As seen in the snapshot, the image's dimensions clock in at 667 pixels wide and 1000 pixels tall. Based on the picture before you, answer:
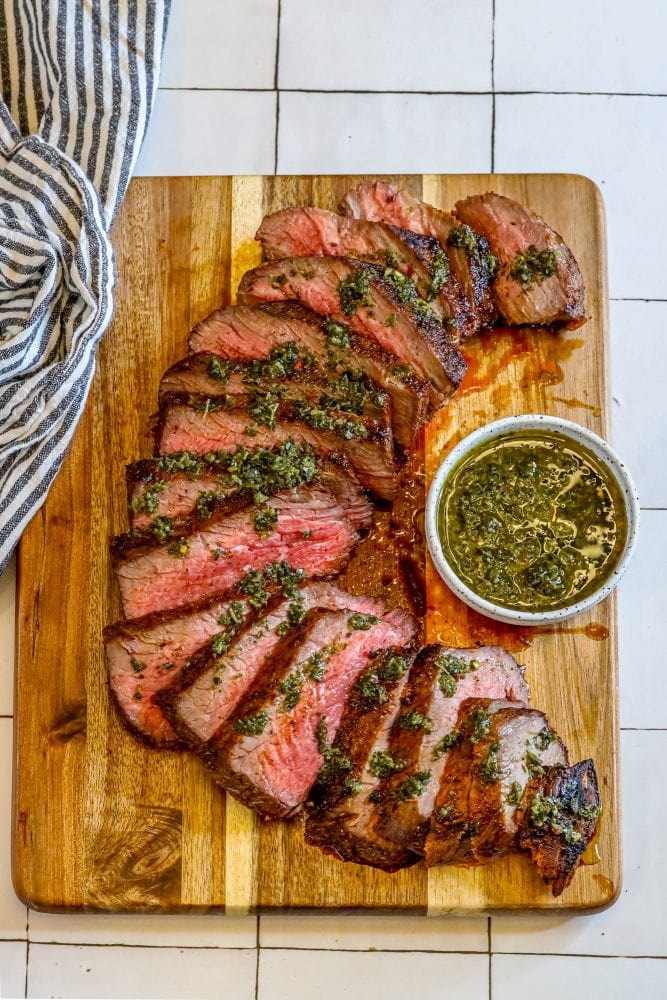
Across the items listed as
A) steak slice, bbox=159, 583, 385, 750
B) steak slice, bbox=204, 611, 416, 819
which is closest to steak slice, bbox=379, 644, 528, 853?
steak slice, bbox=204, 611, 416, 819

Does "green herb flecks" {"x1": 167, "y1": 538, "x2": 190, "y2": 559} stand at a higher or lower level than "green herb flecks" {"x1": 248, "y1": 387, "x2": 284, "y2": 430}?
lower

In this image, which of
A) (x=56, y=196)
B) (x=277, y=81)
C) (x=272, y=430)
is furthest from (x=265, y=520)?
(x=277, y=81)

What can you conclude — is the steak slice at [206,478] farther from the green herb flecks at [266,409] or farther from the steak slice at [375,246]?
the steak slice at [375,246]

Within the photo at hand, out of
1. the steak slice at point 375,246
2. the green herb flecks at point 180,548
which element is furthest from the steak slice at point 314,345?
the green herb flecks at point 180,548

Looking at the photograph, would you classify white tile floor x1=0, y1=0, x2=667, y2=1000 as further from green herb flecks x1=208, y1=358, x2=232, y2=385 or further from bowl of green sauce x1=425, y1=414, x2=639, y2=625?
green herb flecks x1=208, y1=358, x2=232, y2=385

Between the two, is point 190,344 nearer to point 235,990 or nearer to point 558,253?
point 558,253

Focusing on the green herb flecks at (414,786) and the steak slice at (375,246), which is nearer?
the green herb flecks at (414,786)
